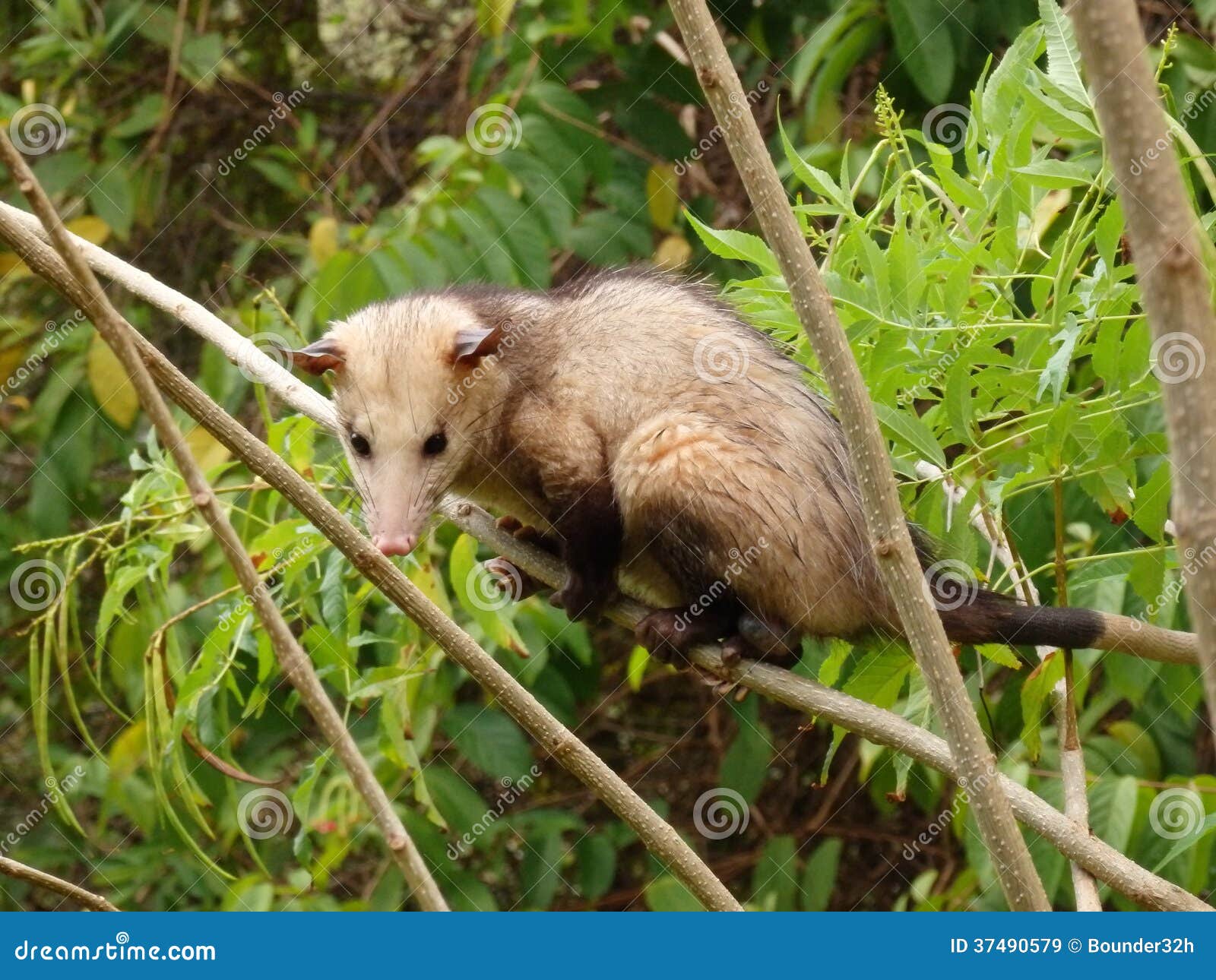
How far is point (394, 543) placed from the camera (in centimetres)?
339

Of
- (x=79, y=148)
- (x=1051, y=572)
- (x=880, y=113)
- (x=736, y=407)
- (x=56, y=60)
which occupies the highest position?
(x=56, y=60)

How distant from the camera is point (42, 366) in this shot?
7277mm

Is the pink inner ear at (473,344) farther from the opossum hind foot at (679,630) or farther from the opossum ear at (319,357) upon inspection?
the opossum hind foot at (679,630)

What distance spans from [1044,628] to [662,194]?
3.55 m

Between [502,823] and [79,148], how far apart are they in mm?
3860

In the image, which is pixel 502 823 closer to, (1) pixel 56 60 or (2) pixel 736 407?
(2) pixel 736 407

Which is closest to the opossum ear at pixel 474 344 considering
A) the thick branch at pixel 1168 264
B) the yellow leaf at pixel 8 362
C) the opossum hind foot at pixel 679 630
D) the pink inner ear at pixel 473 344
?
the pink inner ear at pixel 473 344

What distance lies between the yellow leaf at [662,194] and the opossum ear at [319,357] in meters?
2.45

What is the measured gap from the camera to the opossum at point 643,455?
344 cm

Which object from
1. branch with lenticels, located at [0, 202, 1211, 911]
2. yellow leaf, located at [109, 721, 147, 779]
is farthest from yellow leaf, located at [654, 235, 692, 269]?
branch with lenticels, located at [0, 202, 1211, 911]

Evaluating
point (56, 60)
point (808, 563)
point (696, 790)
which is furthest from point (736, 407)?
point (56, 60)

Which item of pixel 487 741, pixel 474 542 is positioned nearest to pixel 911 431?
pixel 474 542

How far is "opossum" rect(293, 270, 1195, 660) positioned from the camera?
135 inches

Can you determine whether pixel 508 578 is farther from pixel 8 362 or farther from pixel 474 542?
pixel 8 362
